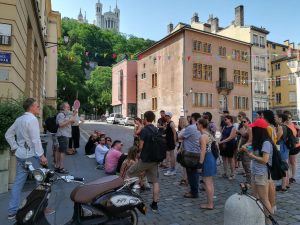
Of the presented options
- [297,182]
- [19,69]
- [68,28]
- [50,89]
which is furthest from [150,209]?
[68,28]

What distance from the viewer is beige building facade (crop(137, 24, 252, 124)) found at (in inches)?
1499

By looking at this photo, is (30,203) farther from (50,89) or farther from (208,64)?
(208,64)

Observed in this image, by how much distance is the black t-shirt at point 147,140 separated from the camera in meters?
5.74

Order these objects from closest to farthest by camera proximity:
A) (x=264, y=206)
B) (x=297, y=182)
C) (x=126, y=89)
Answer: (x=264, y=206)
(x=297, y=182)
(x=126, y=89)

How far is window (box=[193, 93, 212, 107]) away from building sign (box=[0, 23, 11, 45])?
31344 mm

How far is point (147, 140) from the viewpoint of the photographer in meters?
5.83

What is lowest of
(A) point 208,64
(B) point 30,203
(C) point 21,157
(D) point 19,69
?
(B) point 30,203

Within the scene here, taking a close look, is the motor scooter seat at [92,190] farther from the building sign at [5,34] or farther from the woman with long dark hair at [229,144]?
the building sign at [5,34]

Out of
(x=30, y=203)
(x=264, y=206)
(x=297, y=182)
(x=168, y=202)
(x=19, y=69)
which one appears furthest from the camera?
(x=19, y=69)

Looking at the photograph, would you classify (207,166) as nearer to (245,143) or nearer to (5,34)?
(245,143)

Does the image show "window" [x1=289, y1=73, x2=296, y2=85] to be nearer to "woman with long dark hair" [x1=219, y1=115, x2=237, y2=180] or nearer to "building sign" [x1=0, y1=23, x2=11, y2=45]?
"woman with long dark hair" [x1=219, y1=115, x2=237, y2=180]

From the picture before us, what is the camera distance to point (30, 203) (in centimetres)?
394

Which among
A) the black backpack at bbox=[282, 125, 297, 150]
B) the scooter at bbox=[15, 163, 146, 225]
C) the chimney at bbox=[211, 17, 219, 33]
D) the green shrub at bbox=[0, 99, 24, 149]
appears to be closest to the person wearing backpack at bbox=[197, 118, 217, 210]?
the scooter at bbox=[15, 163, 146, 225]

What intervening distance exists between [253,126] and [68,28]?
190ft
